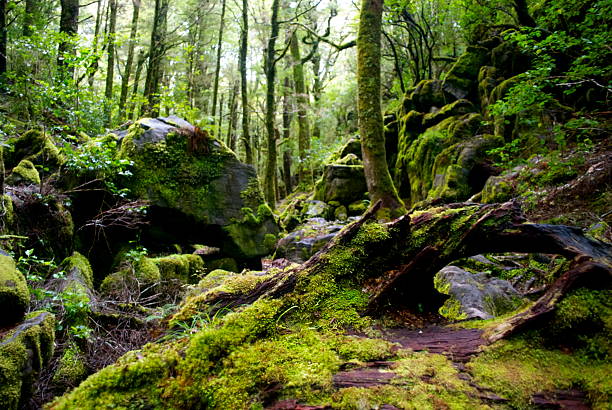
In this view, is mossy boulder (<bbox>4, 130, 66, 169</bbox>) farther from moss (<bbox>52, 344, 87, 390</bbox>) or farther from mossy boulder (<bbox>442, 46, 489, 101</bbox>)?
mossy boulder (<bbox>442, 46, 489, 101</bbox>)

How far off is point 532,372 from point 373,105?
24.7ft

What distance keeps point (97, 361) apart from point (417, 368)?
3.48 m

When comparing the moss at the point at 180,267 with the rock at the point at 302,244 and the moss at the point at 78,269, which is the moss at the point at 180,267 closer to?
the moss at the point at 78,269

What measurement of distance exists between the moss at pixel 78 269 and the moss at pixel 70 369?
164 cm

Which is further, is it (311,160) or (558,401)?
(311,160)

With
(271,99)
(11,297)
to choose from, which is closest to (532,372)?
(11,297)

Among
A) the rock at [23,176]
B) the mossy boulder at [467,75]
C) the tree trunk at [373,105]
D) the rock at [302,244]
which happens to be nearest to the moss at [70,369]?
the rock at [23,176]

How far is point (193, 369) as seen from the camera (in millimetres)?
1666

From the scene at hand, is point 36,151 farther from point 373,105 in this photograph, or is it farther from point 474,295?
point 474,295

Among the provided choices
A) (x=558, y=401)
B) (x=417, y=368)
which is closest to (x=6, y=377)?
(x=417, y=368)

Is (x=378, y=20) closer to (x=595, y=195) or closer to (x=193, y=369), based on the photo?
(x=595, y=195)

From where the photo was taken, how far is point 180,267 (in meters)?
6.68

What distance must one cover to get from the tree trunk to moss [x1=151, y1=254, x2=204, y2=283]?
4.46m

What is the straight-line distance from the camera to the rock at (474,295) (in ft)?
11.7
